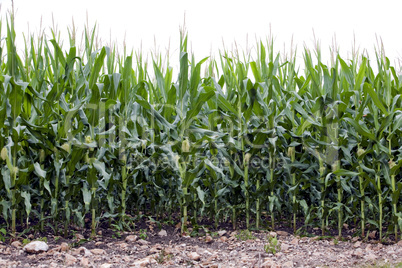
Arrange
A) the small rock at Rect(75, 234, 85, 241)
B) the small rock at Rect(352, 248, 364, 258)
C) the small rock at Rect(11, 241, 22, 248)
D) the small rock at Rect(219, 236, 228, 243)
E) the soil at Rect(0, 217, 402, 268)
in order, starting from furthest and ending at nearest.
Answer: the small rock at Rect(219, 236, 228, 243), the small rock at Rect(75, 234, 85, 241), the small rock at Rect(11, 241, 22, 248), the small rock at Rect(352, 248, 364, 258), the soil at Rect(0, 217, 402, 268)

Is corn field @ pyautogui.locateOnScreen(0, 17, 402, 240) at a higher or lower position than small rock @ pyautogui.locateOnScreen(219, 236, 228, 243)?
higher

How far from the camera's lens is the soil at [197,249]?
377cm

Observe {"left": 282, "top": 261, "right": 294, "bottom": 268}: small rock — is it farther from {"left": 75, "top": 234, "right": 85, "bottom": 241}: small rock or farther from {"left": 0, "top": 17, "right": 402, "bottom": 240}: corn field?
{"left": 75, "top": 234, "right": 85, "bottom": 241}: small rock

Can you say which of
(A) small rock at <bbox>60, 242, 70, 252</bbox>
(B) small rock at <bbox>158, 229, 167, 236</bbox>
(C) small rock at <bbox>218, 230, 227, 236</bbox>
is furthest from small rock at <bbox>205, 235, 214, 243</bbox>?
(A) small rock at <bbox>60, 242, 70, 252</bbox>

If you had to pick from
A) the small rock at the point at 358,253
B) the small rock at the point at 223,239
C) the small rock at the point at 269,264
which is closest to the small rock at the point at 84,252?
the small rock at the point at 223,239

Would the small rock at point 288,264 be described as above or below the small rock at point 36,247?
below

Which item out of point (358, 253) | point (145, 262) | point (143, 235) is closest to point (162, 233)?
point (143, 235)

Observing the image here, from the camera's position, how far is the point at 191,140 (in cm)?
478

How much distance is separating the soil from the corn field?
0.64ft

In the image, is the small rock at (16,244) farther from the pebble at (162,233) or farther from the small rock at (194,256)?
Answer: the small rock at (194,256)

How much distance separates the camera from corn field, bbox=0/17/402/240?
4.30 meters

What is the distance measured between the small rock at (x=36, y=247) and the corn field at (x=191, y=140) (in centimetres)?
41

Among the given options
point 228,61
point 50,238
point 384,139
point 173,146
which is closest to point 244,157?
point 173,146

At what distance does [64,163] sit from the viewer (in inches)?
168
